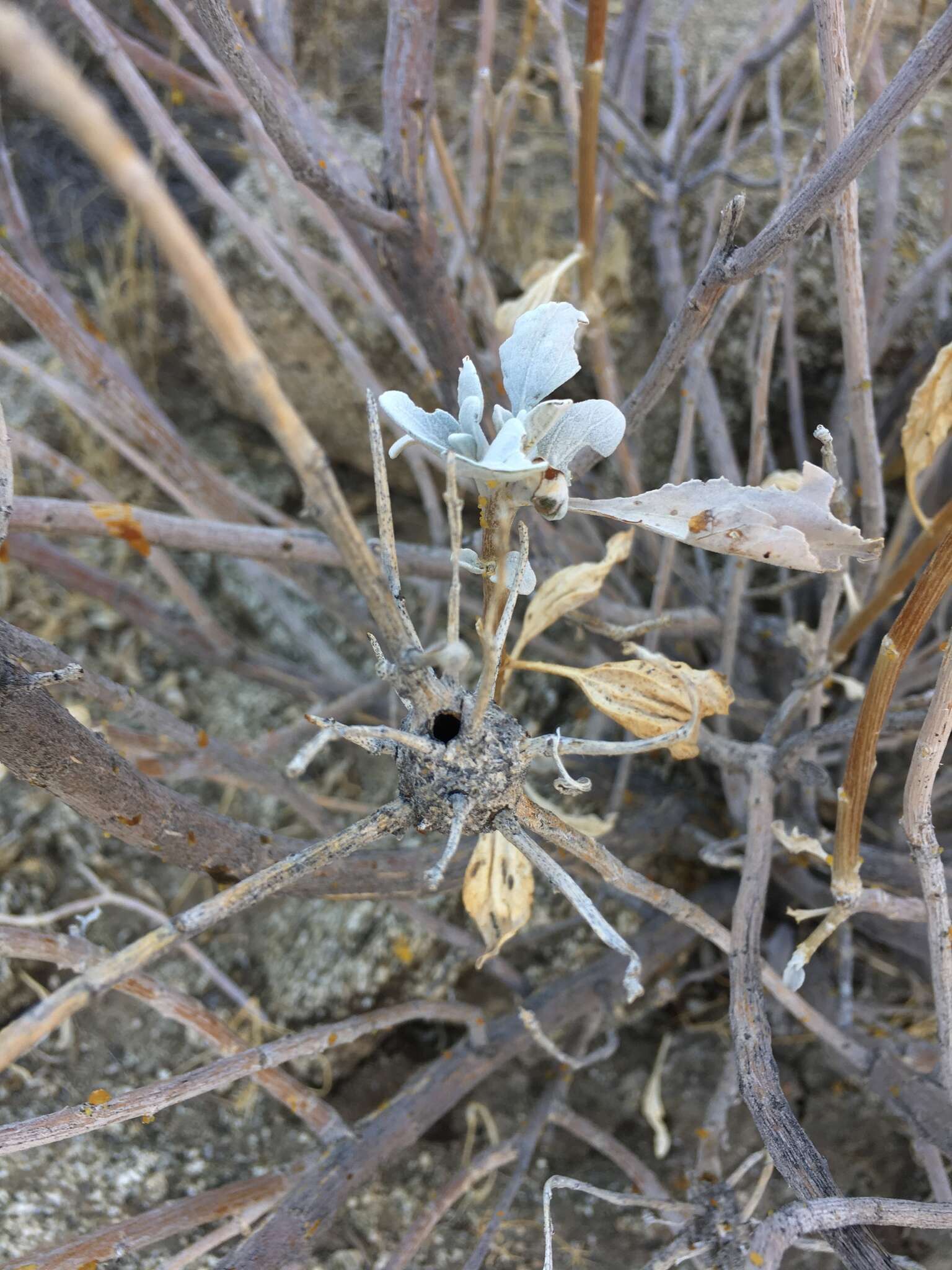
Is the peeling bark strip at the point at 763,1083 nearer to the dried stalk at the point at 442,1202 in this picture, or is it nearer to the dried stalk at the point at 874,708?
the dried stalk at the point at 874,708

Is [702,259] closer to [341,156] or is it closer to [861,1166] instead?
[341,156]

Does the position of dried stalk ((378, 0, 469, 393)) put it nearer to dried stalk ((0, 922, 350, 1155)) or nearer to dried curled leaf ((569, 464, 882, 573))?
dried curled leaf ((569, 464, 882, 573))

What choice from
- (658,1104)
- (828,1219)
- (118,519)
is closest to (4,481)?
(118,519)

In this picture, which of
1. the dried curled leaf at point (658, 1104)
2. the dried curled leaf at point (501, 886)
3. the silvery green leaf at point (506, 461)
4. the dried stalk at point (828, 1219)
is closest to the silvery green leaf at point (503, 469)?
the silvery green leaf at point (506, 461)

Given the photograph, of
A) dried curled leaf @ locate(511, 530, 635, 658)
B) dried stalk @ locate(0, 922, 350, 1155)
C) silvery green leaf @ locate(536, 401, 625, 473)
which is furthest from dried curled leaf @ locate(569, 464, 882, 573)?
dried stalk @ locate(0, 922, 350, 1155)

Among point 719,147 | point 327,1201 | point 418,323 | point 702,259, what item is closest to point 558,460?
point 418,323
